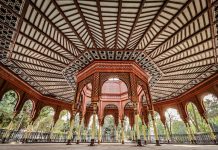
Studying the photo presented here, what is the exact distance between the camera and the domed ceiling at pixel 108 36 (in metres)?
6.60

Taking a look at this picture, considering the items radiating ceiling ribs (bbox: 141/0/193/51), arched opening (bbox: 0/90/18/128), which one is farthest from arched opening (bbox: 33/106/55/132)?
radiating ceiling ribs (bbox: 141/0/193/51)

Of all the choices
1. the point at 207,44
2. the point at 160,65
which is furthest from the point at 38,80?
the point at 207,44

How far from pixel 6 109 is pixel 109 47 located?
17.5m

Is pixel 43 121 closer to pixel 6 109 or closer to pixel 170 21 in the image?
pixel 6 109

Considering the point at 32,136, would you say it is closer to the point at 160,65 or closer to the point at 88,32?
the point at 88,32

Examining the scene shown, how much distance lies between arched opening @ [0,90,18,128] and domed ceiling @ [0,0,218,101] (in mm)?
7155

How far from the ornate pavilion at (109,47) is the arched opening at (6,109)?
4235mm

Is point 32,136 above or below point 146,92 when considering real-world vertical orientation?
below

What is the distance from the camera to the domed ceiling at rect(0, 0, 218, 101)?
6.60 metres

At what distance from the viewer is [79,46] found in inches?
381

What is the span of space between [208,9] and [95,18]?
5001 mm

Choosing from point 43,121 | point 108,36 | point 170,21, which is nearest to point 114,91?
point 108,36

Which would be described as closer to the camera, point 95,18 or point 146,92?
point 95,18

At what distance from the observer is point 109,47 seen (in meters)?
9.84
